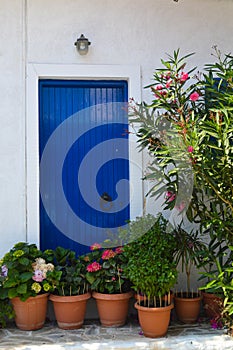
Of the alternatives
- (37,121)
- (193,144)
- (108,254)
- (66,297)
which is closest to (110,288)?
(108,254)

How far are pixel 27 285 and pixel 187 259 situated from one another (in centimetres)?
186

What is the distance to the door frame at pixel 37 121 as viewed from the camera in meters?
6.35

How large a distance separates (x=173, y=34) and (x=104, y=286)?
11.0 ft

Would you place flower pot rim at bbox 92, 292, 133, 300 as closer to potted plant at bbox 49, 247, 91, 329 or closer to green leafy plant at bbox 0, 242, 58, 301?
potted plant at bbox 49, 247, 91, 329

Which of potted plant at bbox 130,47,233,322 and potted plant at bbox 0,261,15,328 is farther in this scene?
potted plant at bbox 0,261,15,328

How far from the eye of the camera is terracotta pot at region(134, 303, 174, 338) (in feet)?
18.2

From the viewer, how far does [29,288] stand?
5781mm

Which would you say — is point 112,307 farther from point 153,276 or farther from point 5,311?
point 5,311

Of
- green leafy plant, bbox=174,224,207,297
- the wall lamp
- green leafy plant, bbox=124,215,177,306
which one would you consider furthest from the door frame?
green leafy plant, bbox=174,224,207,297

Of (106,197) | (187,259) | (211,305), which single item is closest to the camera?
(187,259)

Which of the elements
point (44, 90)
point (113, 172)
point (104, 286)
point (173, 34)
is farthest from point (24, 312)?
point (173, 34)

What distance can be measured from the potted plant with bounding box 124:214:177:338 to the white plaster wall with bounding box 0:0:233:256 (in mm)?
821

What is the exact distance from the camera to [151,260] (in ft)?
18.4

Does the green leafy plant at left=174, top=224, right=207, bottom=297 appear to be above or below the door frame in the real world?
below
